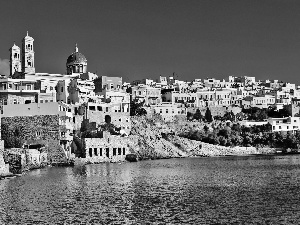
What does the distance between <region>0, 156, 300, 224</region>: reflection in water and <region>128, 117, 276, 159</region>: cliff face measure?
25354 millimetres

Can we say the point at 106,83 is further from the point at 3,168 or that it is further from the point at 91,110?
the point at 3,168

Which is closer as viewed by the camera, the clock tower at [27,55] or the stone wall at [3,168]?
the stone wall at [3,168]

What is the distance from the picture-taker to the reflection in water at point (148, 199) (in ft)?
68.2

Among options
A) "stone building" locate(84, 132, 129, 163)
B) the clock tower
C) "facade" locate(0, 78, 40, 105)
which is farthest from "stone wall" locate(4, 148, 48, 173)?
the clock tower

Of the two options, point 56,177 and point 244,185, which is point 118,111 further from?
point 244,185

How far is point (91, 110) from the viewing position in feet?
203

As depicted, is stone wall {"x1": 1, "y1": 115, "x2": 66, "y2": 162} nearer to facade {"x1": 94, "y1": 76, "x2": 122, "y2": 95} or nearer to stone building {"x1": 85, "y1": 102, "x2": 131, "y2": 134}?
stone building {"x1": 85, "y1": 102, "x2": 131, "y2": 134}

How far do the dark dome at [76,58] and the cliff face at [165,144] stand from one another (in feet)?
42.2

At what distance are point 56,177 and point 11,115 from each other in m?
15.5

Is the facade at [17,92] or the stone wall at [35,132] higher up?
the facade at [17,92]

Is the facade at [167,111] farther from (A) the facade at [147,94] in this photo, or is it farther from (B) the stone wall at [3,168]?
(B) the stone wall at [3,168]

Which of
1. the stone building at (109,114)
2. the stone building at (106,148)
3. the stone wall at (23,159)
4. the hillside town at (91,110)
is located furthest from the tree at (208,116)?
the stone wall at (23,159)

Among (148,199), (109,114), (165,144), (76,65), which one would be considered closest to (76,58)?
(76,65)

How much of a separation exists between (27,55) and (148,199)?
47913mm
